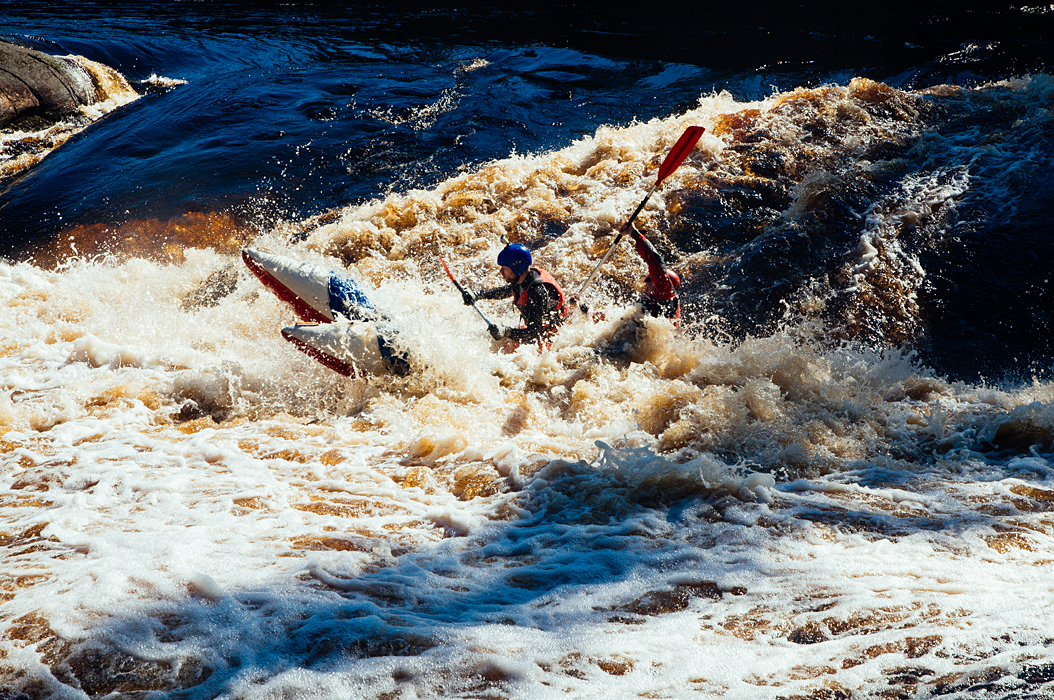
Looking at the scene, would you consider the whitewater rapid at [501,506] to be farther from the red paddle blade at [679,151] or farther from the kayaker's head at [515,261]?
the red paddle blade at [679,151]

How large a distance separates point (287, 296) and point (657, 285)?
3.17 metres

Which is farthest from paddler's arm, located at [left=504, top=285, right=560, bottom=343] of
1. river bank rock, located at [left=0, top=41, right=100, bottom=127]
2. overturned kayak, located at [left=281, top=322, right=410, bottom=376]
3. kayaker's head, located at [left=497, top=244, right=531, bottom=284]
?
river bank rock, located at [left=0, top=41, right=100, bottom=127]

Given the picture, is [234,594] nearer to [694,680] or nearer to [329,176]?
[694,680]

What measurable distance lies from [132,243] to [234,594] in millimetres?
5761

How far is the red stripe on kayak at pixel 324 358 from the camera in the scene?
456cm

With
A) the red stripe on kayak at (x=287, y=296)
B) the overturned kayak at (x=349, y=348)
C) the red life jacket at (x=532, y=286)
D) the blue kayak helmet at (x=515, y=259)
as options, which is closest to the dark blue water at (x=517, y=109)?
the red life jacket at (x=532, y=286)

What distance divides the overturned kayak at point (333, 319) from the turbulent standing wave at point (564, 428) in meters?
0.16

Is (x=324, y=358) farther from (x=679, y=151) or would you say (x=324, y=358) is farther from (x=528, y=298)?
(x=679, y=151)

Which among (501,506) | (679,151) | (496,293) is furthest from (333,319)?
(679,151)

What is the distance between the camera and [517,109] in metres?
10.4

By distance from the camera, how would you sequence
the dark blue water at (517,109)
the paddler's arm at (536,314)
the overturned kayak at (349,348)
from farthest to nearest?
the dark blue water at (517,109)
the paddler's arm at (536,314)
the overturned kayak at (349,348)

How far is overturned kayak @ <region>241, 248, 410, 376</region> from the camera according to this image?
4.57 meters

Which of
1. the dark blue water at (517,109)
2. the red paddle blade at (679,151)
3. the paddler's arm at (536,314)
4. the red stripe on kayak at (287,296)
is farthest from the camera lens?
the dark blue water at (517,109)

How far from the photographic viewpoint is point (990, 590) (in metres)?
2.60
